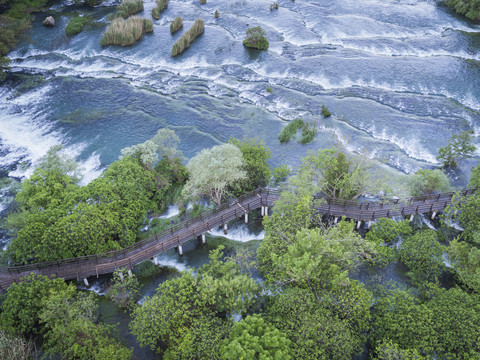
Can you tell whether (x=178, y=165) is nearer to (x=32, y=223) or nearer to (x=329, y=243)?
Answer: (x=32, y=223)

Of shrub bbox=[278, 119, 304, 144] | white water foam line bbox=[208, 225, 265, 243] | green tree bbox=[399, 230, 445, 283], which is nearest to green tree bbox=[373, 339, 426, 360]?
green tree bbox=[399, 230, 445, 283]

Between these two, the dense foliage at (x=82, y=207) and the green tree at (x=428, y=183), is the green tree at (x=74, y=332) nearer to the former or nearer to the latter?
the dense foliage at (x=82, y=207)

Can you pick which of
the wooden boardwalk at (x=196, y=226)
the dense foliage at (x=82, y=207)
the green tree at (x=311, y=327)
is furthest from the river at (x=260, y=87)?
the green tree at (x=311, y=327)

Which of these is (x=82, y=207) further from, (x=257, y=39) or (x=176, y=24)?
(x=176, y=24)

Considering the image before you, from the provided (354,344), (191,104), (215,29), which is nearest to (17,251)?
(354,344)

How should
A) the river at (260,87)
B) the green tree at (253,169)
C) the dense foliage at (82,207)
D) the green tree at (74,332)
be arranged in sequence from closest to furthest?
the green tree at (74,332), the dense foliage at (82,207), the green tree at (253,169), the river at (260,87)

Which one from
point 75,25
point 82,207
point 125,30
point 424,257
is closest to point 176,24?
point 125,30
